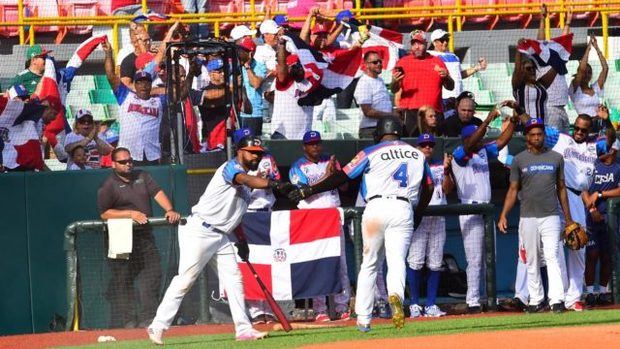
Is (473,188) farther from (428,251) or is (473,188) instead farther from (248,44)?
(248,44)

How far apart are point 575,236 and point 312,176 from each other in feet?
8.74

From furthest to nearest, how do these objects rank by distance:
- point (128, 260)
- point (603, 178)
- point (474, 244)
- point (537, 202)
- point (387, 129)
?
point (603, 178) < point (474, 244) < point (537, 202) < point (128, 260) < point (387, 129)

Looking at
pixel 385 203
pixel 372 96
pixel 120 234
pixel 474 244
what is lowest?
pixel 474 244

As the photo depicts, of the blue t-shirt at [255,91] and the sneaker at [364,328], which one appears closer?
the sneaker at [364,328]

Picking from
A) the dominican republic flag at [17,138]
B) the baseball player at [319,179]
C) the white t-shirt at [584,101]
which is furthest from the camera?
the white t-shirt at [584,101]

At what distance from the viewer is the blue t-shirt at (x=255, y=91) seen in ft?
51.0

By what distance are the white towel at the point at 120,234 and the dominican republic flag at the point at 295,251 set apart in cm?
113

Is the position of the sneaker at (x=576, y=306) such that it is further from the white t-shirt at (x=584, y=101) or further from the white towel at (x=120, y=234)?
the white towel at (x=120, y=234)

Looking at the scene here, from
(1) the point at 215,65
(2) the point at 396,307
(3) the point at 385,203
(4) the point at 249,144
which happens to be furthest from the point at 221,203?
(1) the point at 215,65

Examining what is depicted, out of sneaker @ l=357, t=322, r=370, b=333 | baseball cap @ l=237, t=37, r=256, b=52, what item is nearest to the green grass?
sneaker @ l=357, t=322, r=370, b=333

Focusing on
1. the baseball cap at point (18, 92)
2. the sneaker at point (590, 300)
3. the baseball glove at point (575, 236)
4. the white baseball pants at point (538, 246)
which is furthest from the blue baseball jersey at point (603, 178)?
the baseball cap at point (18, 92)

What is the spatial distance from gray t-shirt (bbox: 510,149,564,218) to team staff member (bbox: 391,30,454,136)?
2097 millimetres

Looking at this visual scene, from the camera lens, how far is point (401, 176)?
1148cm

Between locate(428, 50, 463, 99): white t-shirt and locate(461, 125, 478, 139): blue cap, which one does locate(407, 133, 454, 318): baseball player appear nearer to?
locate(461, 125, 478, 139): blue cap
